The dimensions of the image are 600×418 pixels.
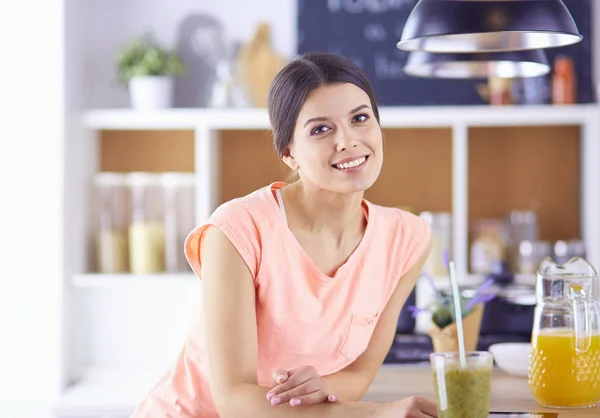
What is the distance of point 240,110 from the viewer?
3.77 m

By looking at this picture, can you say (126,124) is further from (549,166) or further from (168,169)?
(549,166)

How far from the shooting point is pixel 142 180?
3.90m

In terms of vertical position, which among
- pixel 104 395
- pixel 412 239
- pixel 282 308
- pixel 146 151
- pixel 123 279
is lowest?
pixel 104 395

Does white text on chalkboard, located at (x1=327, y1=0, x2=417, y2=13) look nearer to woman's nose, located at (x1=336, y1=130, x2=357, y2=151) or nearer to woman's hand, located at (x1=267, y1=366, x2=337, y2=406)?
woman's nose, located at (x1=336, y1=130, x2=357, y2=151)

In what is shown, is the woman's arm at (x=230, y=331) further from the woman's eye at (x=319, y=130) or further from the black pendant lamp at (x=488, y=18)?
the black pendant lamp at (x=488, y=18)

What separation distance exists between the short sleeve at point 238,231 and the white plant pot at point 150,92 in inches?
86.9

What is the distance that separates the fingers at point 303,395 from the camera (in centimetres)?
146

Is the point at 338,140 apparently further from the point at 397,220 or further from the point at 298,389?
the point at 298,389

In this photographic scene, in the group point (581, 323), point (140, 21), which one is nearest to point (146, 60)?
point (140, 21)

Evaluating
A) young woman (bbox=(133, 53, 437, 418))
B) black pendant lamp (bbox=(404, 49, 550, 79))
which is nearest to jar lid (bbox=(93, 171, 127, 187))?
black pendant lamp (bbox=(404, 49, 550, 79))

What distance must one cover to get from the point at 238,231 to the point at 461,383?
56cm

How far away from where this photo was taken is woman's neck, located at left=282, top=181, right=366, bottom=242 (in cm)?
178

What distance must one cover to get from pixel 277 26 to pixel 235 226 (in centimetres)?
248

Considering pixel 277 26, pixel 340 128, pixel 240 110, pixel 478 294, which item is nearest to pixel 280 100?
pixel 340 128
